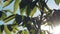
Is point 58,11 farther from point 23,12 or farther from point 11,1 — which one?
point 11,1

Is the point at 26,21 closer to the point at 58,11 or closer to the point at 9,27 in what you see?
the point at 9,27

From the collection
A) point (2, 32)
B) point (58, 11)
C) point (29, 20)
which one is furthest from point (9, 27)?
point (58, 11)

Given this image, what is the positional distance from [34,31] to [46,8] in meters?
0.25

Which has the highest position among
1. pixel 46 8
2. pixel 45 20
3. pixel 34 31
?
pixel 46 8

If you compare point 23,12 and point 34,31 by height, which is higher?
point 23,12

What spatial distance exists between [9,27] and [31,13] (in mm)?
248

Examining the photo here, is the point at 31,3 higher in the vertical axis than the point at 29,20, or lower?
higher

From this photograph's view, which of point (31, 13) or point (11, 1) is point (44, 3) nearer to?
point (31, 13)

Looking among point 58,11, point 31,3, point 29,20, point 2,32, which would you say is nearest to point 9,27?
point 2,32

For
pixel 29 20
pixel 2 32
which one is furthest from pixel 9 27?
pixel 29 20

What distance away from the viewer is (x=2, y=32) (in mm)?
1391

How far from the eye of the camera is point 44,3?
139cm

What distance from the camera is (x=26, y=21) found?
1418mm

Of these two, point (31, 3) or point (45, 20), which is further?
point (45, 20)
